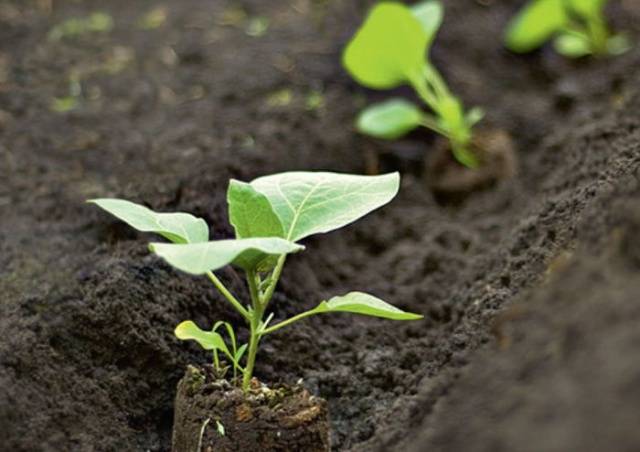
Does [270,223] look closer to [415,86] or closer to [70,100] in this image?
[415,86]

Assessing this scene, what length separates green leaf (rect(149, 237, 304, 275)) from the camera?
4.44 ft

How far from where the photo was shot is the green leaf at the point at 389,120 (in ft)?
9.93

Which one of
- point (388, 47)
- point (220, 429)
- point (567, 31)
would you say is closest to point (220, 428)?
point (220, 429)

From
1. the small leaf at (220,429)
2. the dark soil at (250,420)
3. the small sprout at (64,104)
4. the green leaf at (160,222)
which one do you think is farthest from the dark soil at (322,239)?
the green leaf at (160,222)

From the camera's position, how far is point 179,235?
61.4 inches

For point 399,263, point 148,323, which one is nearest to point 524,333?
point 148,323

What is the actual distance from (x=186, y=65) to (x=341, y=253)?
1.18m

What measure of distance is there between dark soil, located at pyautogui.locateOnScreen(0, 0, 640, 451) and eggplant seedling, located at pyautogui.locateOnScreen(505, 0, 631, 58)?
9 centimetres

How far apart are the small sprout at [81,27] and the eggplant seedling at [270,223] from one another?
2.27m

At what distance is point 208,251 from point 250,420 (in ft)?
1.15

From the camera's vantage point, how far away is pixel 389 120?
3053 mm

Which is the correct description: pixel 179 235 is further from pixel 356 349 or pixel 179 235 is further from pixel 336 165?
pixel 336 165

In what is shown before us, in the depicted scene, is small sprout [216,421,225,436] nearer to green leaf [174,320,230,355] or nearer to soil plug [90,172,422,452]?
soil plug [90,172,422,452]

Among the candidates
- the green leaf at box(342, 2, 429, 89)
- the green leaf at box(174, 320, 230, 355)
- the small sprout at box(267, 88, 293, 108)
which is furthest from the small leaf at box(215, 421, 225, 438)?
the small sprout at box(267, 88, 293, 108)
